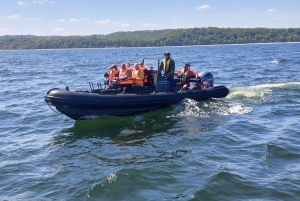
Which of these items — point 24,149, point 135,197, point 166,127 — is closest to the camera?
point 135,197

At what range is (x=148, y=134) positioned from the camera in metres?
10.4

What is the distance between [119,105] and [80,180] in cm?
447

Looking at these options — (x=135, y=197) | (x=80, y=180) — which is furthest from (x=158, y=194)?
(x=80, y=180)

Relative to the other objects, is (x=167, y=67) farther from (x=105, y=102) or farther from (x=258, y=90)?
(x=258, y=90)

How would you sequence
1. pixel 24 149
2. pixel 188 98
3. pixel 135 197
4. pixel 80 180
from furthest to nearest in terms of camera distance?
1. pixel 188 98
2. pixel 24 149
3. pixel 80 180
4. pixel 135 197

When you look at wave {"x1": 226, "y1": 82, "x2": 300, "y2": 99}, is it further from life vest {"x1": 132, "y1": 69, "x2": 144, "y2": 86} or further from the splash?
life vest {"x1": 132, "y1": 69, "x2": 144, "y2": 86}

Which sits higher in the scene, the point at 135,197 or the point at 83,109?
the point at 83,109

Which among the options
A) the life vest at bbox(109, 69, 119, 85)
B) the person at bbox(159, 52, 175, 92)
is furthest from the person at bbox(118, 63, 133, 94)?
the person at bbox(159, 52, 175, 92)

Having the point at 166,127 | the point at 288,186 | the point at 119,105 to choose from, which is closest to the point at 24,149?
the point at 119,105

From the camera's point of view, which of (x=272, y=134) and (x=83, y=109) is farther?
(x=83, y=109)

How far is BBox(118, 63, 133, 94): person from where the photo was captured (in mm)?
12109

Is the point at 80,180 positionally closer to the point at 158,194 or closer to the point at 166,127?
the point at 158,194

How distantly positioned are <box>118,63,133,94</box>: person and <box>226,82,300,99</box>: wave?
492 cm

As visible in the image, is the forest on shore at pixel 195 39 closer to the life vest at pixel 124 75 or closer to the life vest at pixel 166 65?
the life vest at pixel 166 65
